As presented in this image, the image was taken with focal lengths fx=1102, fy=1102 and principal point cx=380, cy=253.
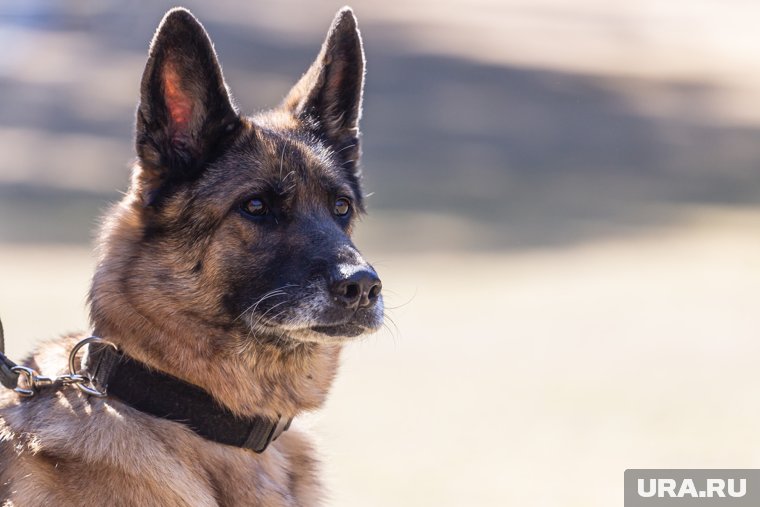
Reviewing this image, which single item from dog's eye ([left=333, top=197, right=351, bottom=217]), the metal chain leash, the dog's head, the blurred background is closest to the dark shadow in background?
the blurred background

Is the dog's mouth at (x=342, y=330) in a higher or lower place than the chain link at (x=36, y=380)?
higher

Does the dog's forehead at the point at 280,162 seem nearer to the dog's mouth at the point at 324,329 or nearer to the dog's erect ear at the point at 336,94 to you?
the dog's erect ear at the point at 336,94

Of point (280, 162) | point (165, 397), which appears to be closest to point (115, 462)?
point (165, 397)

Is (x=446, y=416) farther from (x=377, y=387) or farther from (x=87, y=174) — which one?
(x=87, y=174)

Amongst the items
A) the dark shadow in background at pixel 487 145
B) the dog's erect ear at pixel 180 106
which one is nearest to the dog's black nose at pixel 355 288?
the dog's erect ear at pixel 180 106

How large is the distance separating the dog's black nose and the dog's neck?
25cm

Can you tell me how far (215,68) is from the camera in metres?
3.56

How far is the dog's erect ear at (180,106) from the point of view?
346cm

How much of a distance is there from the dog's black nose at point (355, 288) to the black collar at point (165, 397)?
49cm

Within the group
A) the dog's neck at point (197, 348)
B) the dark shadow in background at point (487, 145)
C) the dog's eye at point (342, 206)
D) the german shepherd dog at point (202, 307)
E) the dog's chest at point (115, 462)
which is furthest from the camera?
the dark shadow in background at point (487, 145)

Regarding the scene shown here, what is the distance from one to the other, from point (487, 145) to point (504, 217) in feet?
12.2

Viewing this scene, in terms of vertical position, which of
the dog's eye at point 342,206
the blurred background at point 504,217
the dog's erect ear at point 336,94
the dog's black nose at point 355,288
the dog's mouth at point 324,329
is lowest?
the dog's mouth at point 324,329

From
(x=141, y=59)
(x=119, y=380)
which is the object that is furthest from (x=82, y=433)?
(x=141, y=59)

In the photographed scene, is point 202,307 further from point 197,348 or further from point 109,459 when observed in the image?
point 109,459
